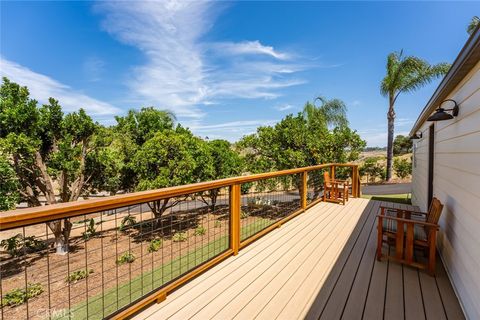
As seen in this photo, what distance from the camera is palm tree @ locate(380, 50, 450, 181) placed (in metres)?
11.9

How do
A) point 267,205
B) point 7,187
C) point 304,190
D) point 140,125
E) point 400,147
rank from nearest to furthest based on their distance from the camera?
point 304,190
point 7,187
point 267,205
point 140,125
point 400,147

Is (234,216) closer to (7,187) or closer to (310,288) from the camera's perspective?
(310,288)

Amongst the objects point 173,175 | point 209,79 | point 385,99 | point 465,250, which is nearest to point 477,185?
point 465,250

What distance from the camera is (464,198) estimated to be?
2.35 meters

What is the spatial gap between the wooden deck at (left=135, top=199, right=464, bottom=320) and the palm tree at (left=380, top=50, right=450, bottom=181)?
40.1ft

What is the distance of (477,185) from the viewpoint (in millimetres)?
1973

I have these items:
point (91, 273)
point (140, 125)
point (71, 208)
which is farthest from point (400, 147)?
point (71, 208)

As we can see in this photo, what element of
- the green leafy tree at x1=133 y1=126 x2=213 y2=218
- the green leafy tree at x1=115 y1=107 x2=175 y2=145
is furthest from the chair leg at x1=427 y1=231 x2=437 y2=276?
the green leafy tree at x1=115 y1=107 x2=175 y2=145

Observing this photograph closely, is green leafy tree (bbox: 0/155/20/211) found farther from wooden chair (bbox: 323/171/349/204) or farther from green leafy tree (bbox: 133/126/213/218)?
wooden chair (bbox: 323/171/349/204)

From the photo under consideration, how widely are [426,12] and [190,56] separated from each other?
367 inches

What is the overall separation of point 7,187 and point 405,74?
16.8 meters

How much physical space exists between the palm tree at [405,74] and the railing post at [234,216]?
44.0ft

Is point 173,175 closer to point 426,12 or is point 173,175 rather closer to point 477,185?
point 477,185

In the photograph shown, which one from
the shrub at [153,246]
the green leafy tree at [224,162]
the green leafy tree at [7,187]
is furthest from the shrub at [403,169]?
the green leafy tree at [7,187]
